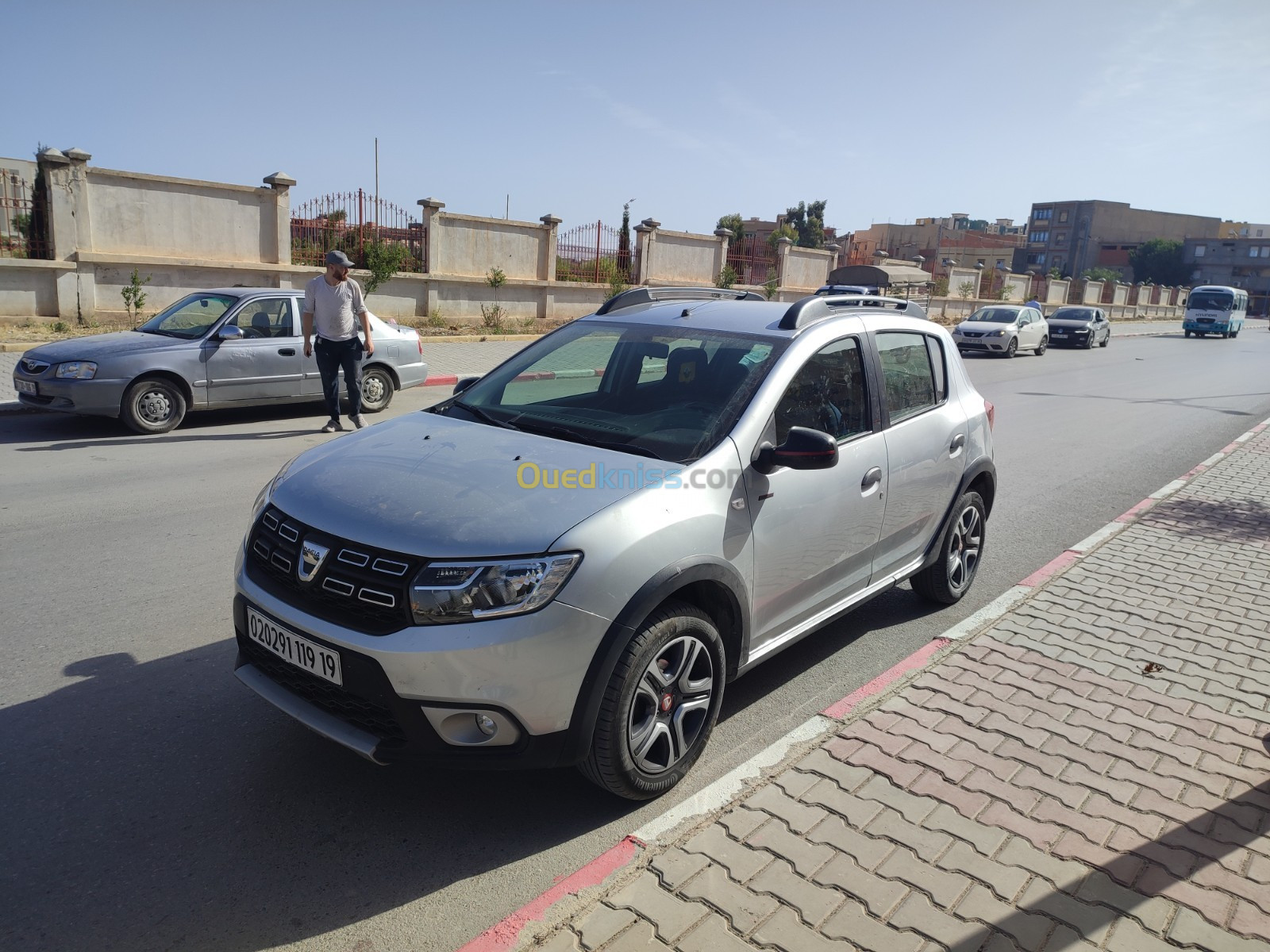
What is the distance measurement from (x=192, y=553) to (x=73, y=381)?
4563 millimetres

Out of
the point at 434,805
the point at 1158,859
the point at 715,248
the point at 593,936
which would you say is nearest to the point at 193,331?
the point at 434,805

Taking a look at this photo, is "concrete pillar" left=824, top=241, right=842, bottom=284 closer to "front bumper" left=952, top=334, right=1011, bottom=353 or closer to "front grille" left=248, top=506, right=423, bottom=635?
"front bumper" left=952, top=334, right=1011, bottom=353

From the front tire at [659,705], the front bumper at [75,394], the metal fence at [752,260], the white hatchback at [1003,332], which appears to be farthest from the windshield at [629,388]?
the metal fence at [752,260]

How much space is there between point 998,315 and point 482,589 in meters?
28.8

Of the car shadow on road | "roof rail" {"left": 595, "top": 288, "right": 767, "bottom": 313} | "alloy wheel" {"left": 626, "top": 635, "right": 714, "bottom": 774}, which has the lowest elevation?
the car shadow on road

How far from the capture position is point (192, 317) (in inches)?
405

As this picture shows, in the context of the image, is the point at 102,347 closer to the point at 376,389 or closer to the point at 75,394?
the point at 75,394

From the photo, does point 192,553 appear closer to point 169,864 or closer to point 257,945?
point 169,864

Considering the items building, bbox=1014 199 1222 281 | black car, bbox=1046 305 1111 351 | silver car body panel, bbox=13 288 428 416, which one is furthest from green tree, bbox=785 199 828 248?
silver car body panel, bbox=13 288 428 416

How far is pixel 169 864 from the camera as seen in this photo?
2.85m

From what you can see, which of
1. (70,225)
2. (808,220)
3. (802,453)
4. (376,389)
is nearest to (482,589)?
(802,453)

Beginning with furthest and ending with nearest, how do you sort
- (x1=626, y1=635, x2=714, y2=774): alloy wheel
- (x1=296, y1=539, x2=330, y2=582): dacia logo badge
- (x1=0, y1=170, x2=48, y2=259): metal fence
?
(x1=0, y1=170, x2=48, y2=259): metal fence, (x1=626, y1=635, x2=714, y2=774): alloy wheel, (x1=296, y1=539, x2=330, y2=582): dacia logo badge

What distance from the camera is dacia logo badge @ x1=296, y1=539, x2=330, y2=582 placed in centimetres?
300

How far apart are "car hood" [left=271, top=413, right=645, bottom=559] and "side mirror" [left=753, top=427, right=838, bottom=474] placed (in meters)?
0.40
